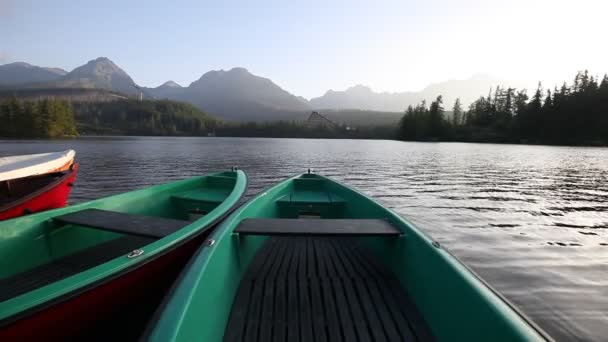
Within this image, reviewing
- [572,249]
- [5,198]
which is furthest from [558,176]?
[5,198]

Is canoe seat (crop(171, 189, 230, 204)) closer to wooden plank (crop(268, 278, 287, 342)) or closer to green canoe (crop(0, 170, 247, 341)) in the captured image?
green canoe (crop(0, 170, 247, 341))

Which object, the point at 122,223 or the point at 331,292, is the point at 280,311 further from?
the point at 122,223

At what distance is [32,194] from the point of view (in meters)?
8.24

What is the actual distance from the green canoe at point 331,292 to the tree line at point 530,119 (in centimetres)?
12388

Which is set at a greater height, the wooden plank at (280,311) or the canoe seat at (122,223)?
the canoe seat at (122,223)

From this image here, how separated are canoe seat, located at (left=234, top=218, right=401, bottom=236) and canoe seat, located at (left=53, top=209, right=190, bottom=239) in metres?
1.55

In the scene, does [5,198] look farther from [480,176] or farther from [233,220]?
[480,176]

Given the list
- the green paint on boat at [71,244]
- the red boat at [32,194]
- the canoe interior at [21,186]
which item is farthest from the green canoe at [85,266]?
the canoe interior at [21,186]

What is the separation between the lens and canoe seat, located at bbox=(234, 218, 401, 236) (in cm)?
414

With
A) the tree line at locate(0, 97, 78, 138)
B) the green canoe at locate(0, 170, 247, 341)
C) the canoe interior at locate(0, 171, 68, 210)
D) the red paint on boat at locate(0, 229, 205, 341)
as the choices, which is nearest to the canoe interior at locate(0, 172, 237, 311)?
the green canoe at locate(0, 170, 247, 341)

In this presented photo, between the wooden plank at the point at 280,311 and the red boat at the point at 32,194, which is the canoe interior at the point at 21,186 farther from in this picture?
the wooden plank at the point at 280,311

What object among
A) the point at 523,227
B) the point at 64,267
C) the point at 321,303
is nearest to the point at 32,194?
the point at 64,267

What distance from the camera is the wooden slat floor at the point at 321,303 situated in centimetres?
323

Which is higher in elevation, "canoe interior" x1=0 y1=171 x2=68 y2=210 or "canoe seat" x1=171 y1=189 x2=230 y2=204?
"canoe seat" x1=171 y1=189 x2=230 y2=204
